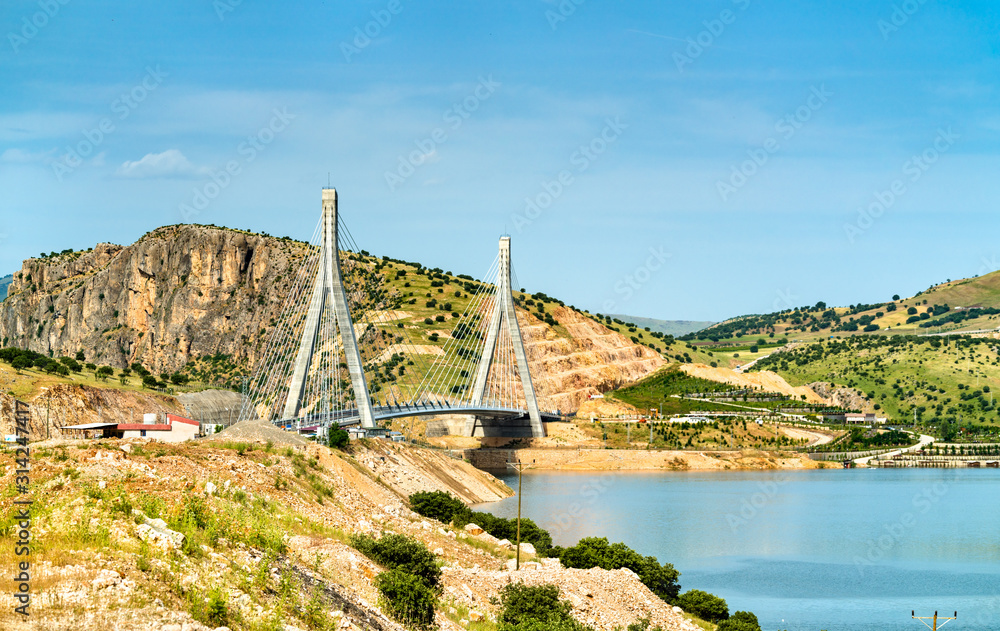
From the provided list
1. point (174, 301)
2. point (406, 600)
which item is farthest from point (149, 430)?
point (174, 301)

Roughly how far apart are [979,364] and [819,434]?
181 ft

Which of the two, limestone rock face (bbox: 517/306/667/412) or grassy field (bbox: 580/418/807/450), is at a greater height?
limestone rock face (bbox: 517/306/667/412)

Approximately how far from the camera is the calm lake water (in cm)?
3638

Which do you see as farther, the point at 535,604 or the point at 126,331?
the point at 126,331

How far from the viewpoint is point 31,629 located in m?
12.7

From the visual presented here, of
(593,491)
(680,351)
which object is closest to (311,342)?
(593,491)

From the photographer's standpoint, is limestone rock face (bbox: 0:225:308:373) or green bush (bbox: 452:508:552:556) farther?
limestone rock face (bbox: 0:225:308:373)

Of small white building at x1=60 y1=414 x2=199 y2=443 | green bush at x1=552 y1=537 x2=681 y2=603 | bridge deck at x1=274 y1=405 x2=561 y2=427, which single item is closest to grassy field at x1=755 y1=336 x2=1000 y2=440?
bridge deck at x1=274 y1=405 x2=561 y2=427

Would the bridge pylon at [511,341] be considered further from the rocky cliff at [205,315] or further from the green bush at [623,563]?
the green bush at [623,563]

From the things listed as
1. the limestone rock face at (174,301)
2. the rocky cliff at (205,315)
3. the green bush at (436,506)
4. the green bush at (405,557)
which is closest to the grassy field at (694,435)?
the rocky cliff at (205,315)

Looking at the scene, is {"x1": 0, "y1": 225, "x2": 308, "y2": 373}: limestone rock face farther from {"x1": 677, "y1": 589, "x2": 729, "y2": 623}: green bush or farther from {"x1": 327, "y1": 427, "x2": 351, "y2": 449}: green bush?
{"x1": 677, "y1": 589, "x2": 729, "y2": 623}: green bush

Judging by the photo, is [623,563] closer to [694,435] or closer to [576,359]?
[694,435]

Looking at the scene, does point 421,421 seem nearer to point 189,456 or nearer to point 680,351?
point 189,456

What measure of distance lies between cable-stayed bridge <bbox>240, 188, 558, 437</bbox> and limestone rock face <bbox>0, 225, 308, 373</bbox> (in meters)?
5.73
